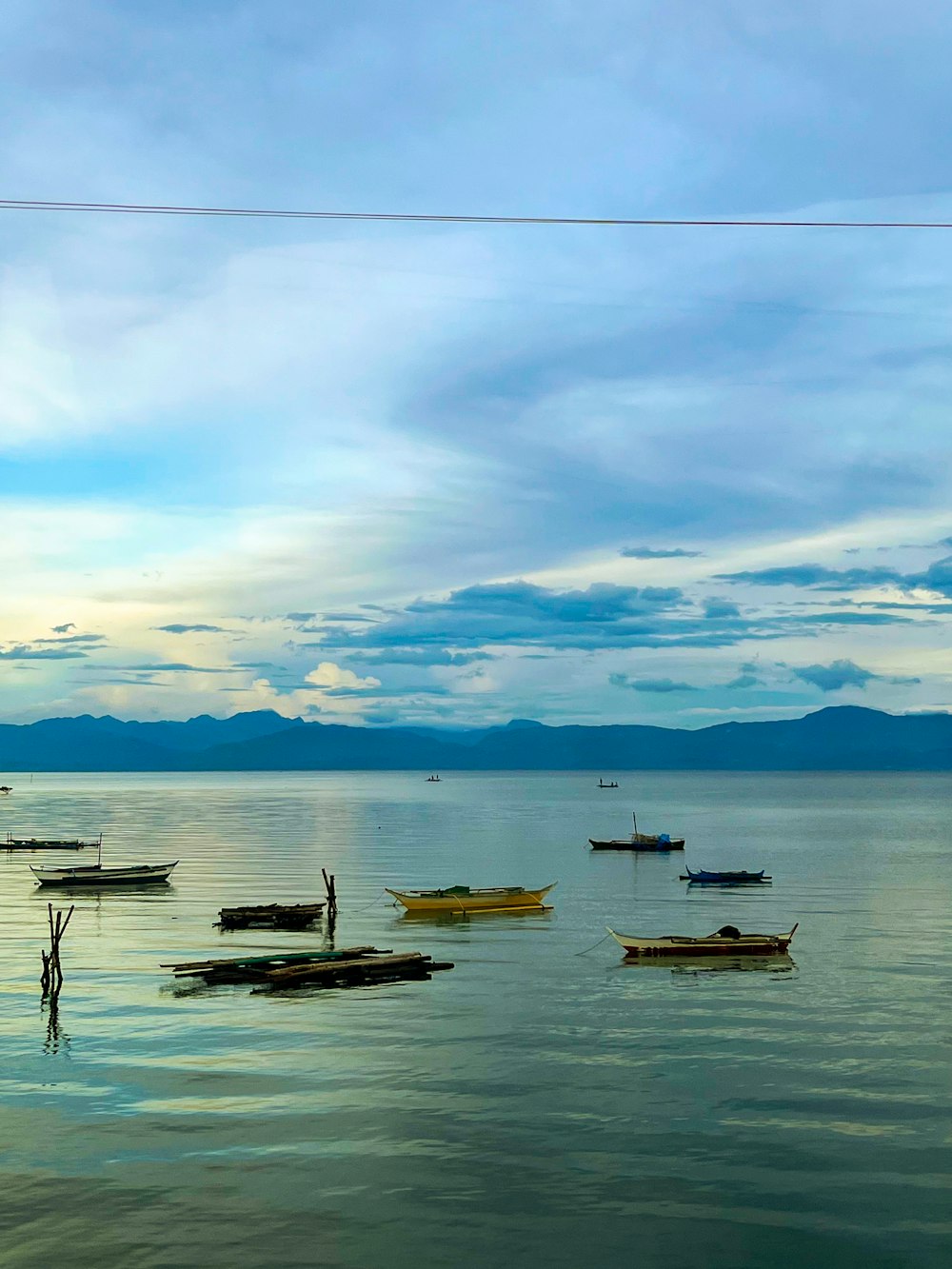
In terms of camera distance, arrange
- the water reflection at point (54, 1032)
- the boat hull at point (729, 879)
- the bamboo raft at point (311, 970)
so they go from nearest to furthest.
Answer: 1. the water reflection at point (54, 1032)
2. the bamboo raft at point (311, 970)
3. the boat hull at point (729, 879)

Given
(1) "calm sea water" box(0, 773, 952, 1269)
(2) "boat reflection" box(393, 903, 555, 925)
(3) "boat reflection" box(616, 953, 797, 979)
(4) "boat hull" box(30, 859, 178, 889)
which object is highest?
(1) "calm sea water" box(0, 773, 952, 1269)

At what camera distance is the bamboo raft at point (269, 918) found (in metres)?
69.5

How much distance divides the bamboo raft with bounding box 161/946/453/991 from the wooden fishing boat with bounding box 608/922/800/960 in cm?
1042

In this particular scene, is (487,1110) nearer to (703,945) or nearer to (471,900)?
(703,945)

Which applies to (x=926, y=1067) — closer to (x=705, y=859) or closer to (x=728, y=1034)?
(x=728, y=1034)

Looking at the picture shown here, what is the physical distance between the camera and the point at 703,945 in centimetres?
5534

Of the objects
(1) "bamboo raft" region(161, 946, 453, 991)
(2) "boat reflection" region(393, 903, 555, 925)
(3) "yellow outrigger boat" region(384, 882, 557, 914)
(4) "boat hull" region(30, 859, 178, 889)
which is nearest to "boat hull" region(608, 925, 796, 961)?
(1) "bamboo raft" region(161, 946, 453, 991)

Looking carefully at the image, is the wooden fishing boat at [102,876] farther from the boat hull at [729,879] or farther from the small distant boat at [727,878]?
the boat hull at [729,879]

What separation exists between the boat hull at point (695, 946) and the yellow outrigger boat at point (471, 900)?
937 inches

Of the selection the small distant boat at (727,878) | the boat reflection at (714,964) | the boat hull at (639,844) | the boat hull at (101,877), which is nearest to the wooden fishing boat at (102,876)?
the boat hull at (101,877)

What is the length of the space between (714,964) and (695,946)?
4.21ft

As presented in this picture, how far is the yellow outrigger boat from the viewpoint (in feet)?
257

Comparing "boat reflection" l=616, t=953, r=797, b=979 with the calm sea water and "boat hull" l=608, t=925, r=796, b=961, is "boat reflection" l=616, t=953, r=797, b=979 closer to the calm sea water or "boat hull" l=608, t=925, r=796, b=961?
"boat hull" l=608, t=925, r=796, b=961

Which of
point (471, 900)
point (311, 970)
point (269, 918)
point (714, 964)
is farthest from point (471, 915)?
point (311, 970)
